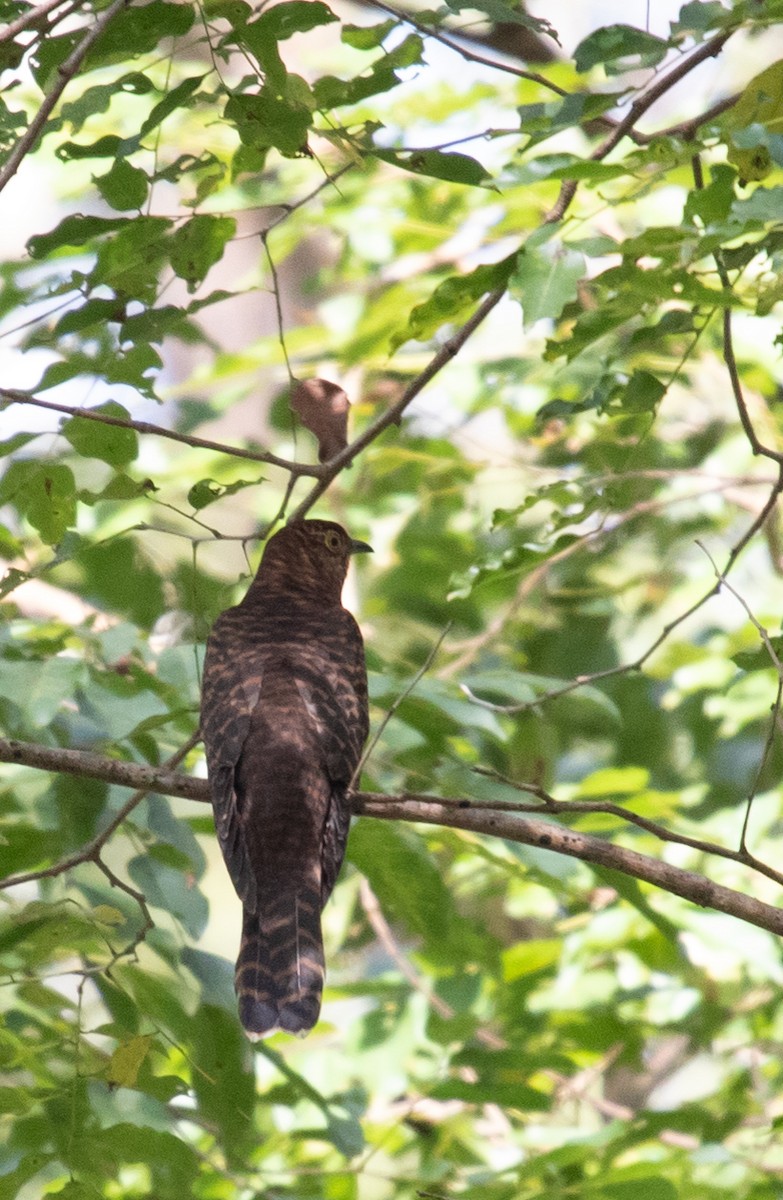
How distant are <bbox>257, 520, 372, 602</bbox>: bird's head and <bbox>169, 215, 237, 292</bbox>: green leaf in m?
1.54

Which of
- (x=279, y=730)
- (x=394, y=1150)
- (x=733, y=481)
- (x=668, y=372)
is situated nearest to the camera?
(x=279, y=730)

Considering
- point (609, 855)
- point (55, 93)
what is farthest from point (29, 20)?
point (609, 855)

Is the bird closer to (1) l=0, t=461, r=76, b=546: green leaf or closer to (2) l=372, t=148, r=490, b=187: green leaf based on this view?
(1) l=0, t=461, r=76, b=546: green leaf

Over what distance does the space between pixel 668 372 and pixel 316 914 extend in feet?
11.4

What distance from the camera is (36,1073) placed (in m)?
3.92

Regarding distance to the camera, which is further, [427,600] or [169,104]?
[427,600]

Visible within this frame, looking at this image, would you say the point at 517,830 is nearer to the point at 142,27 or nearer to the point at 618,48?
the point at 618,48

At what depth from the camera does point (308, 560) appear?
5137 millimetres

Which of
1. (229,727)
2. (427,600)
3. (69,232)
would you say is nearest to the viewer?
(69,232)

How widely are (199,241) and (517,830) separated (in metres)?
1.59

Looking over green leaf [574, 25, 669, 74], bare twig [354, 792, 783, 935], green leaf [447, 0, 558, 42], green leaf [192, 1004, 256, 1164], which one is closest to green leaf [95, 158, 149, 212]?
green leaf [447, 0, 558, 42]

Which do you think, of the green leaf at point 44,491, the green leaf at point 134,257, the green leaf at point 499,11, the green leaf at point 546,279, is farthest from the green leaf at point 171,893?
the green leaf at point 499,11

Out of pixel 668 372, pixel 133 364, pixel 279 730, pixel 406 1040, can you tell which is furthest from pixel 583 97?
pixel 406 1040

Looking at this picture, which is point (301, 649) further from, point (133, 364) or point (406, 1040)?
point (406, 1040)
